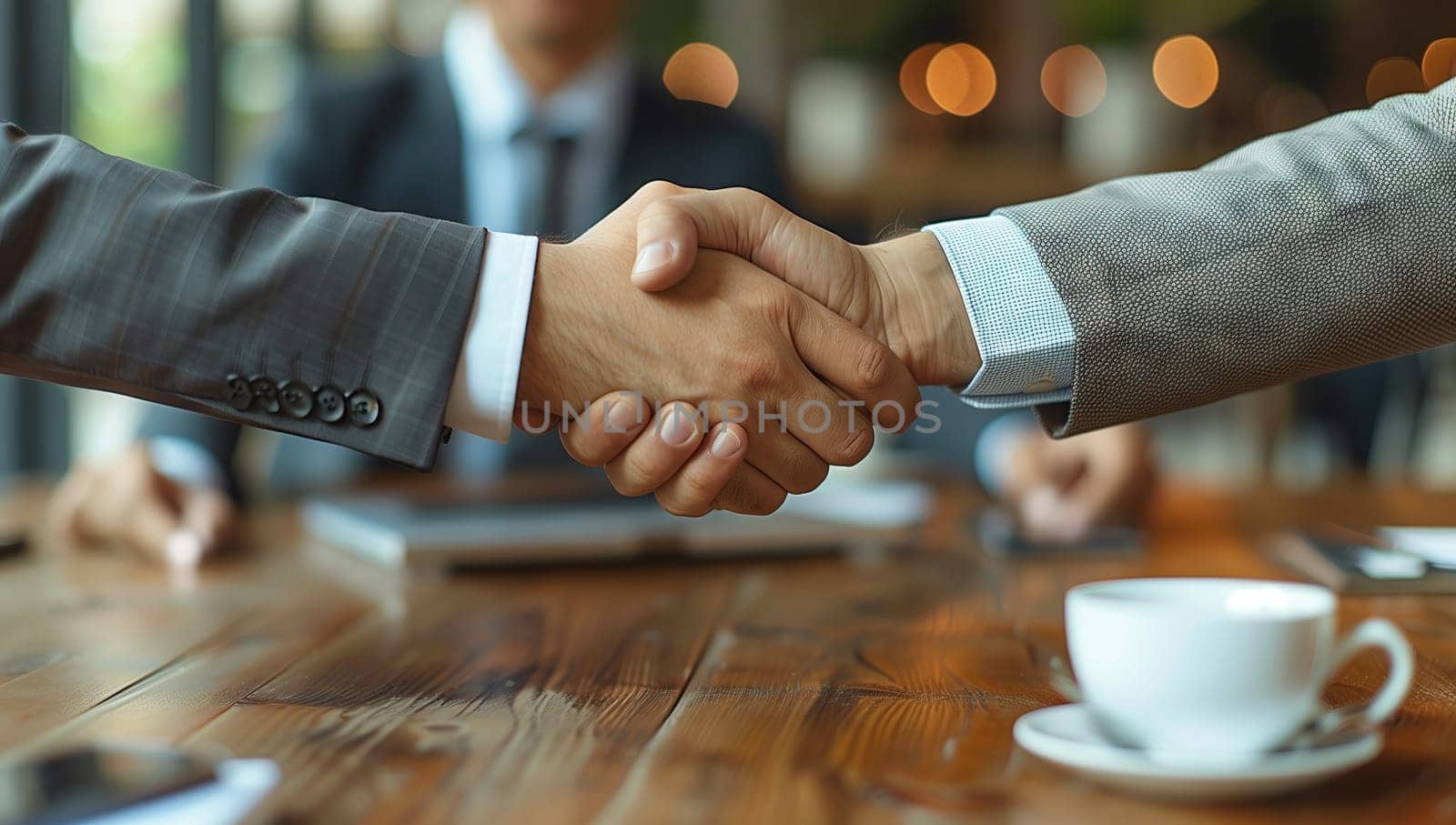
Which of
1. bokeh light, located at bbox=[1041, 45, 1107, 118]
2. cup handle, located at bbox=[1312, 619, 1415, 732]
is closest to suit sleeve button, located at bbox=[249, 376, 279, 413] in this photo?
cup handle, located at bbox=[1312, 619, 1415, 732]

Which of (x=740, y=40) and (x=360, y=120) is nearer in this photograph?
(x=360, y=120)

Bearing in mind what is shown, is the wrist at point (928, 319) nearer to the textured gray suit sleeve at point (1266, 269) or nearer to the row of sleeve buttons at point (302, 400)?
the textured gray suit sleeve at point (1266, 269)

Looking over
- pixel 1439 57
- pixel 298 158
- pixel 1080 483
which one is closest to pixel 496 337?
pixel 1080 483

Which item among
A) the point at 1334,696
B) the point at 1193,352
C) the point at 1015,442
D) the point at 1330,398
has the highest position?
the point at 1193,352

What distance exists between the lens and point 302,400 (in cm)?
81

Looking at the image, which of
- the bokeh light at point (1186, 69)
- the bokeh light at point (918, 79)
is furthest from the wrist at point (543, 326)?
the bokeh light at point (1186, 69)

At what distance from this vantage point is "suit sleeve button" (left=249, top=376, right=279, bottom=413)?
81 centimetres

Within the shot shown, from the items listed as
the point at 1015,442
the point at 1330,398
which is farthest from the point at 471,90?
the point at 1330,398

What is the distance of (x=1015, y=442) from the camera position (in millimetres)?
1447

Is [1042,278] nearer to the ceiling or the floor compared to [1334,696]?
nearer to the ceiling

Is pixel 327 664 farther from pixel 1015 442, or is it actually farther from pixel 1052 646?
pixel 1015 442

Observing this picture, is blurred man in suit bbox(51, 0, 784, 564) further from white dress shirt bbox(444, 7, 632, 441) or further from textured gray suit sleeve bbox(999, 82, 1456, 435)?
textured gray suit sleeve bbox(999, 82, 1456, 435)

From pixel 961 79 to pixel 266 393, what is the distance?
4.60 metres

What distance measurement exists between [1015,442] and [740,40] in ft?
12.4
